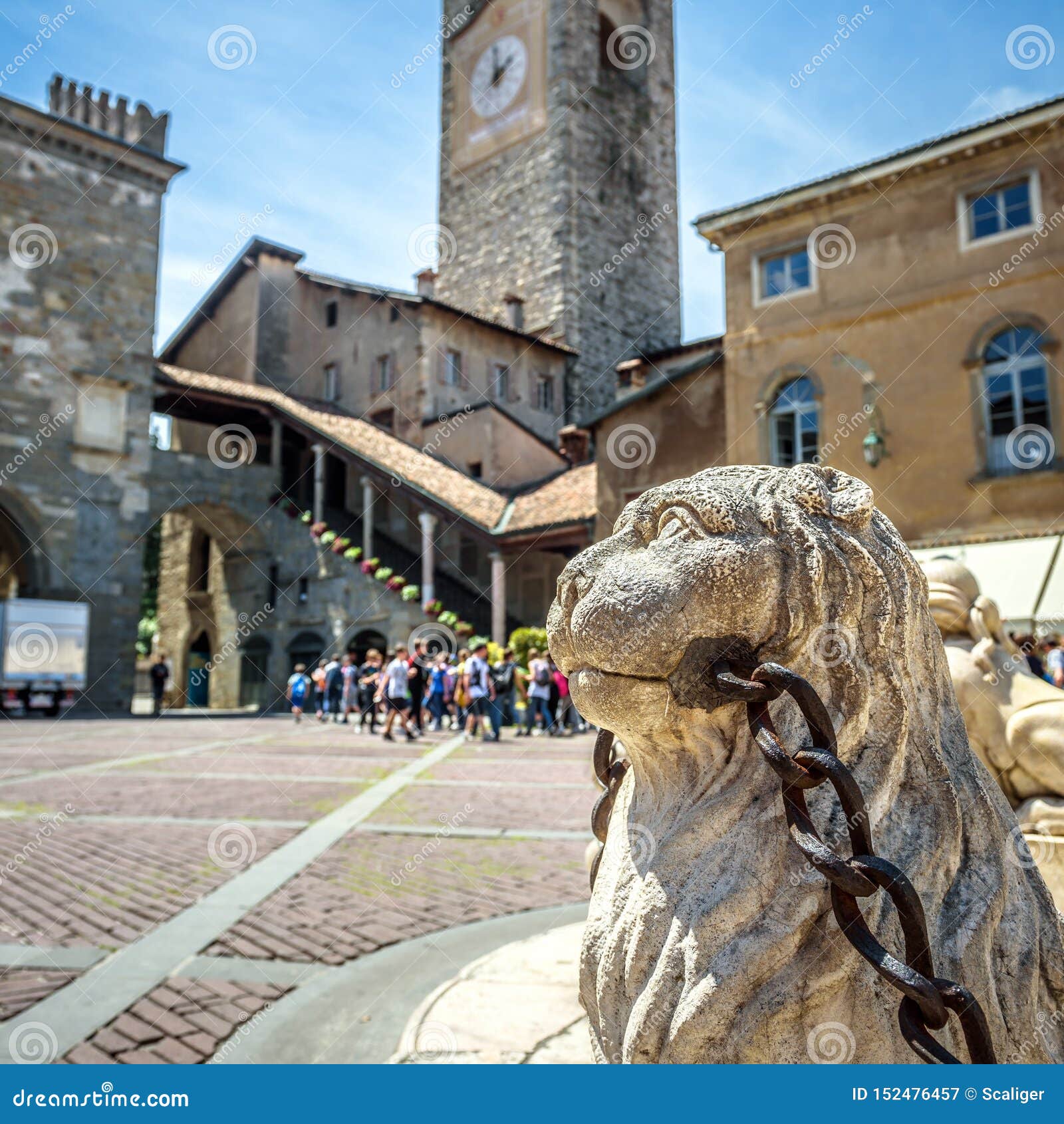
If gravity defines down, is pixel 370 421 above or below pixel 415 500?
above

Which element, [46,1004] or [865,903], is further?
[46,1004]

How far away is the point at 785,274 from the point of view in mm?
16797

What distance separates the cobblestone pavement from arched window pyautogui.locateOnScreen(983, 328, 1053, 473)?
8.40 metres

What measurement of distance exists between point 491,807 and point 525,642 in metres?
10.6

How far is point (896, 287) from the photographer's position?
50.6 feet

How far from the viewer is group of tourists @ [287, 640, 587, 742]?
14.7 m

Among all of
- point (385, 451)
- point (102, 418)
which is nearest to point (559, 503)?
point (385, 451)

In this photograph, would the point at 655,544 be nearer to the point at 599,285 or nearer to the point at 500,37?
the point at 599,285

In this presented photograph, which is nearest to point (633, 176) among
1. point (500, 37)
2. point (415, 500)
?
point (500, 37)

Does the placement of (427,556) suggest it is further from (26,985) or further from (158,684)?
(26,985)

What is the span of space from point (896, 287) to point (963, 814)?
15570 mm

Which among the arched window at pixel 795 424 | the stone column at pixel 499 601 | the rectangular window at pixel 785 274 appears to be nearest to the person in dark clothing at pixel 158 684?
the stone column at pixel 499 601

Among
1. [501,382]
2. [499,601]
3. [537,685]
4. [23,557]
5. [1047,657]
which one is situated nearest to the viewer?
[1047,657]

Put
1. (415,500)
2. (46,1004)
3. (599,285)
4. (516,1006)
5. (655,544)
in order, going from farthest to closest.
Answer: (599,285) → (415,500) → (46,1004) → (516,1006) → (655,544)
